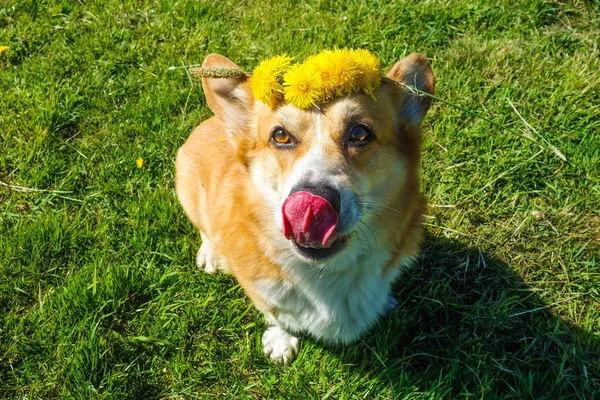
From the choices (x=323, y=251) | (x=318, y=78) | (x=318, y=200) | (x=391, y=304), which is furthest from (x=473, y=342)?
(x=318, y=78)

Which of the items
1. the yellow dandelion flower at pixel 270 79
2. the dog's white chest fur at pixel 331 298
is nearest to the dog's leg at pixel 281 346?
the dog's white chest fur at pixel 331 298

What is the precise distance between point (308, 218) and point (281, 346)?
1.56 metres

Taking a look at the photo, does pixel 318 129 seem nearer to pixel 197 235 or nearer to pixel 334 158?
pixel 334 158

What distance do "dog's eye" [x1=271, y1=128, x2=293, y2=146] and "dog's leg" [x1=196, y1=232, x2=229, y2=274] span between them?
1.35 m

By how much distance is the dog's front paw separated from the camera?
12.3ft

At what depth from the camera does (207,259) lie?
4.18 metres

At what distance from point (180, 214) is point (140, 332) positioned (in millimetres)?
1053

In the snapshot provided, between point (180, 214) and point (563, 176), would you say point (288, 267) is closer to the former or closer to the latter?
point (180, 214)

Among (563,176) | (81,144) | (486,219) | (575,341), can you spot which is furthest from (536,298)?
(81,144)

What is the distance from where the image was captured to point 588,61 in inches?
190

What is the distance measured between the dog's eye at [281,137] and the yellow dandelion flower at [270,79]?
0.18 m

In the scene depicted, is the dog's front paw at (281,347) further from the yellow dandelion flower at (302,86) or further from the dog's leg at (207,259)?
the yellow dandelion flower at (302,86)

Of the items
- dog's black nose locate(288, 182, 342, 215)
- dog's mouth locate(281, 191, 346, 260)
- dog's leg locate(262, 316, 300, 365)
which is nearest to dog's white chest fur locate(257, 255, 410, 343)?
dog's leg locate(262, 316, 300, 365)

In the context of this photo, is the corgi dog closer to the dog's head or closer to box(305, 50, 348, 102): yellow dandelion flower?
the dog's head
